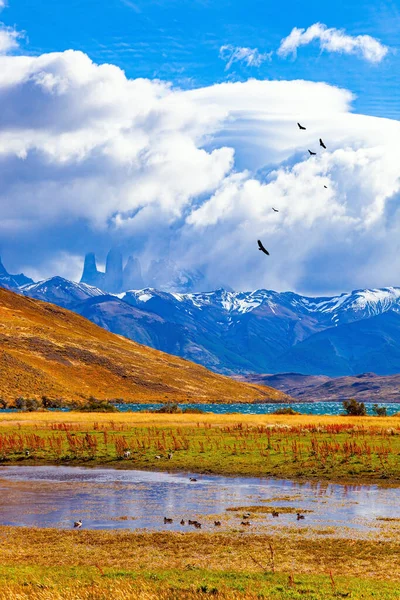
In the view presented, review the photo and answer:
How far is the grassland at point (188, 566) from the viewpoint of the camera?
20.8 metres

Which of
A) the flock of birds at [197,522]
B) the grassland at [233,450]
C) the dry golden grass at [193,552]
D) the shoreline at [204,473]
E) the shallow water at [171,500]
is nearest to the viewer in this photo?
the dry golden grass at [193,552]

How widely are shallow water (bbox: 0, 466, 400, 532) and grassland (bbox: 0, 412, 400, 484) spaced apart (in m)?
3.56

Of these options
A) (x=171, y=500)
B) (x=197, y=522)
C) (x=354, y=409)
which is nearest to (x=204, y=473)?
(x=171, y=500)

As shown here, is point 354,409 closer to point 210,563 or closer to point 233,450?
point 233,450

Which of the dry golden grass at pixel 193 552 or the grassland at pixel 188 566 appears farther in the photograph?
the dry golden grass at pixel 193 552

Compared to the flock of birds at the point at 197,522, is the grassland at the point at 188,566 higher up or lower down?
lower down

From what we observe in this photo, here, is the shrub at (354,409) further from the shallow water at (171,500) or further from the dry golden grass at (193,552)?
the dry golden grass at (193,552)

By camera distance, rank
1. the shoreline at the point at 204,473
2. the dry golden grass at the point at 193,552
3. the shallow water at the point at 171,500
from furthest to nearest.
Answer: the shoreline at the point at 204,473 → the shallow water at the point at 171,500 → the dry golden grass at the point at 193,552

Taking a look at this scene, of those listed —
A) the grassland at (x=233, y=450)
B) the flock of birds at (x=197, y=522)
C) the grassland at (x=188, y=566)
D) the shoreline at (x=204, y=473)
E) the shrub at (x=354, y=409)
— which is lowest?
the grassland at (x=188, y=566)

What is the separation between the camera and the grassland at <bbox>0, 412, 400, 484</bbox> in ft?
166

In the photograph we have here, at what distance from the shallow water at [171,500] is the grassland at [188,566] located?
285cm

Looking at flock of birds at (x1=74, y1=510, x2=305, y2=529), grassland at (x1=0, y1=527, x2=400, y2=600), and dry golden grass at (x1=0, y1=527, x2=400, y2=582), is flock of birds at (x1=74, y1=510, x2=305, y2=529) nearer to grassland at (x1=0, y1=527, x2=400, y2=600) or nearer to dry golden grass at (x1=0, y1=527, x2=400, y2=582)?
dry golden grass at (x1=0, y1=527, x2=400, y2=582)

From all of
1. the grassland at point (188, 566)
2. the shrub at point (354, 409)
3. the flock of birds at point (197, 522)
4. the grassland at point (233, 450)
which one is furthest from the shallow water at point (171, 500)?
the shrub at point (354, 409)

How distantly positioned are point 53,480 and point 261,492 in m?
13.9
